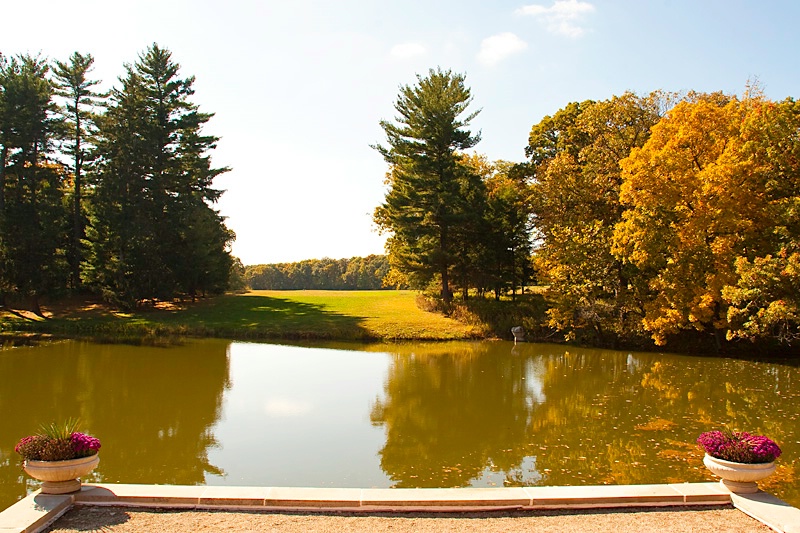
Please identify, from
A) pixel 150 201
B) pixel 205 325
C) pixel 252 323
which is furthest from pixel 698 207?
pixel 150 201

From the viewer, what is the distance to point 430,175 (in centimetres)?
3366

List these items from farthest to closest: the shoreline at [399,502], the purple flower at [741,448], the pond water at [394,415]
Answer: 1. the pond water at [394,415]
2. the purple flower at [741,448]
3. the shoreline at [399,502]

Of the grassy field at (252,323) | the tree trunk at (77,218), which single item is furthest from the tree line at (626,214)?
the tree trunk at (77,218)

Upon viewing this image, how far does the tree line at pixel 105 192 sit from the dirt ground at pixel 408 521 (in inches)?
1226

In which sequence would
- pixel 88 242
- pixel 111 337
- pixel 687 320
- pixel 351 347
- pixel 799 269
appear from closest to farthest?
1. pixel 799 269
2. pixel 687 320
3. pixel 351 347
4. pixel 111 337
5. pixel 88 242

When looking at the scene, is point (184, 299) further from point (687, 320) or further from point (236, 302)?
point (687, 320)

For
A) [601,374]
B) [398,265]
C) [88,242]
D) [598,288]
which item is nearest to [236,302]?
[88,242]

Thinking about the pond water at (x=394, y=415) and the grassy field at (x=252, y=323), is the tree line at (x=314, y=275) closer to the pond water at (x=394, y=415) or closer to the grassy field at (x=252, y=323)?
the grassy field at (x=252, y=323)

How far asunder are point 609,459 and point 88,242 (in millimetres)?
33831

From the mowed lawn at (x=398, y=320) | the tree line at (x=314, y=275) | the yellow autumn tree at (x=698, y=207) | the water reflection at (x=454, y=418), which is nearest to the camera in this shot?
the water reflection at (x=454, y=418)

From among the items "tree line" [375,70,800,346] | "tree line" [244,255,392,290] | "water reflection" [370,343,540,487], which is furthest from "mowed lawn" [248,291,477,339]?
"tree line" [244,255,392,290]

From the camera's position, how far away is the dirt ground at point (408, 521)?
5980mm

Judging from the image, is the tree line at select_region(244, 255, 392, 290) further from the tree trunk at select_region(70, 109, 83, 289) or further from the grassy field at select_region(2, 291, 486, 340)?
the grassy field at select_region(2, 291, 486, 340)

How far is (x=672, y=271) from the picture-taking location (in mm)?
23109
